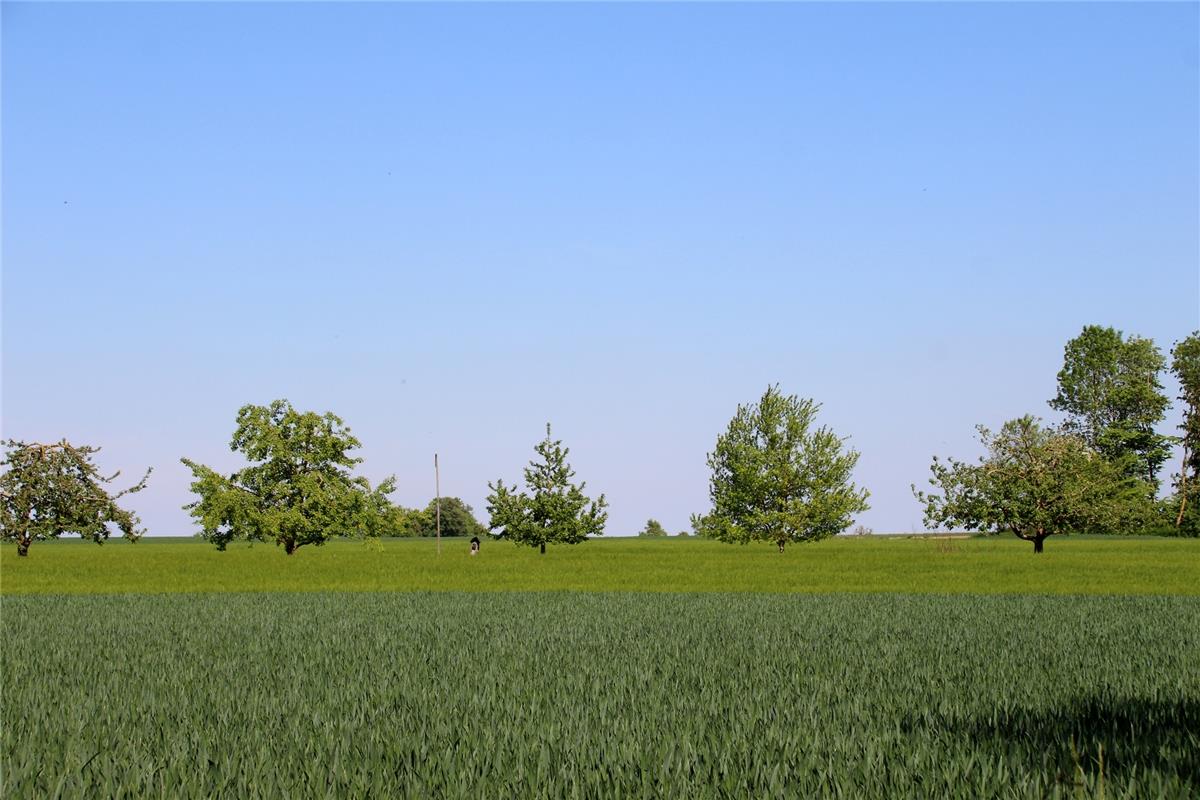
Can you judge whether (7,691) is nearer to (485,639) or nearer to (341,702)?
(341,702)

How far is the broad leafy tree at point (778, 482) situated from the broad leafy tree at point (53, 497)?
2941 centimetres

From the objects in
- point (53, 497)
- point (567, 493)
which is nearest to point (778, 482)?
point (567, 493)

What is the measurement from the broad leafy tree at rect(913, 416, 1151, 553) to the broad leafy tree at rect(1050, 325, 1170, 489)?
876 inches

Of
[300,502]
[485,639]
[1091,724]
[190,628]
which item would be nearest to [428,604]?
[190,628]

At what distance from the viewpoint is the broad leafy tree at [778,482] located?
58.2 meters

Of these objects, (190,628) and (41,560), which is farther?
(41,560)

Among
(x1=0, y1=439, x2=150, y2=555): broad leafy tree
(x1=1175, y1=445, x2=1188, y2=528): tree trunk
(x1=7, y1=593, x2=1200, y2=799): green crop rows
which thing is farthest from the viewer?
(x1=1175, y1=445, x2=1188, y2=528): tree trunk

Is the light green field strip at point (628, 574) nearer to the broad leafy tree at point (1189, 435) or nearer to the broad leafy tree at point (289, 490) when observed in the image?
the broad leafy tree at point (289, 490)

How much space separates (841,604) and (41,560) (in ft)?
123

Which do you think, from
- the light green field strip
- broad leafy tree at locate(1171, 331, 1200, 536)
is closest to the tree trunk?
broad leafy tree at locate(1171, 331, 1200, 536)

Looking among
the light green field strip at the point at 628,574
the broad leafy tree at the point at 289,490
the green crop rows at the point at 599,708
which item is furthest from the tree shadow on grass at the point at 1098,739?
the broad leafy tree at the point at 289,490

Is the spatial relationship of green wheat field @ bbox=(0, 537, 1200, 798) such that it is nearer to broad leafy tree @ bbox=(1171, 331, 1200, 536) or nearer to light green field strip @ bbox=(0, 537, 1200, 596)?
light green field strip @ bbox=(0, 537, 1200, 596)

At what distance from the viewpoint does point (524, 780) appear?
24.9 feet

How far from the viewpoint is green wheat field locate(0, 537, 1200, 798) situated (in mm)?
7516
